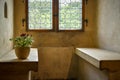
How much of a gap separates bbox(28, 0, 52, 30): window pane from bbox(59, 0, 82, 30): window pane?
28 cm

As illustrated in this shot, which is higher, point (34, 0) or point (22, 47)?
point (34, 0)

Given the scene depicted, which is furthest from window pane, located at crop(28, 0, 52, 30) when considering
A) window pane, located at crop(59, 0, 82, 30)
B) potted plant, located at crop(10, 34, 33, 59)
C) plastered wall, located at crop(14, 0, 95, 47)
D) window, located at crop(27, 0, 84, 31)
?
potted plant, located at crop(10, 34, 33, 59)

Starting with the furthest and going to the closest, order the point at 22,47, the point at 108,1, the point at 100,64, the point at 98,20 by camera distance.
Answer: the point at 98,20
the point at 108,1
the point at 22,47
the point at 100,64

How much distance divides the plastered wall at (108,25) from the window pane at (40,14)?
114 cm

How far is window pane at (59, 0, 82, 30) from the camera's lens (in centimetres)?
490

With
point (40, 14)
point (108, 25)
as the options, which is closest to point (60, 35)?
point (40, 14)

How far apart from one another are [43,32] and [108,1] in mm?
1632

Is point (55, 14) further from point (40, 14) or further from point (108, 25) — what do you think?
point (108, 25)

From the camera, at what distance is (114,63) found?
111 inches

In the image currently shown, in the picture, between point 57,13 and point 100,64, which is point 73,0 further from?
point 100,64

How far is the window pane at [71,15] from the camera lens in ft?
16.1

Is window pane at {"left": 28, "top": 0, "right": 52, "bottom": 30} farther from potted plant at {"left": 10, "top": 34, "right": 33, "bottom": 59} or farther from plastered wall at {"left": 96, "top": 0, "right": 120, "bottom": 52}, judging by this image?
potted plant at {"left": 10, "top": 34, "right": 33, "bottom": 59}

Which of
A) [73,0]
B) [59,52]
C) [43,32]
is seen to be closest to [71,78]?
[59,52]

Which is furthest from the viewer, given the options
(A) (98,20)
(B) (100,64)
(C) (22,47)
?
(A) (98,20)
